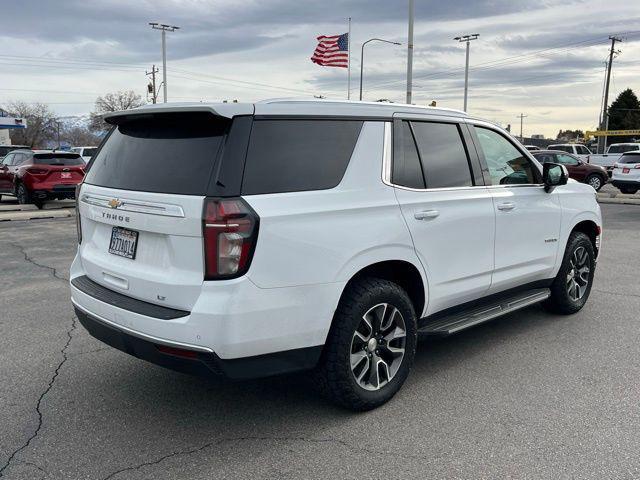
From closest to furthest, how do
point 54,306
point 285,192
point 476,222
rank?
point 285,192, point 476,222, point 54,306

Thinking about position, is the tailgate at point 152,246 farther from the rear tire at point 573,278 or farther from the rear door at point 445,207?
the rear tire at point 573,278

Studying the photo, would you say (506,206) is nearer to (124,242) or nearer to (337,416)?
(337,416)

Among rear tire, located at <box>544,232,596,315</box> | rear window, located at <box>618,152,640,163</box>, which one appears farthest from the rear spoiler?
rear window, located at <box>618,152,640,163</box>

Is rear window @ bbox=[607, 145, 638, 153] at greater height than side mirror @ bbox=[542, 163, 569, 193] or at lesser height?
greater

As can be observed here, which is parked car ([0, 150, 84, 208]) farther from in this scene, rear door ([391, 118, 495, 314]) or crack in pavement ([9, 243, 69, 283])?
rear door ([391, 118, 495, 314])

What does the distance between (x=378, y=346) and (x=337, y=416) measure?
1.63 feet

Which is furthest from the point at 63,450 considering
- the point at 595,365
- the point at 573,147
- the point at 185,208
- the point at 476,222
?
the point at 573,147

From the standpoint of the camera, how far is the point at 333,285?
127 inches

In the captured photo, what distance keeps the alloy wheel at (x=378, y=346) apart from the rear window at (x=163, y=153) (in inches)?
51.4

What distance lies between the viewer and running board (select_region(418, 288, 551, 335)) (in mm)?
3990

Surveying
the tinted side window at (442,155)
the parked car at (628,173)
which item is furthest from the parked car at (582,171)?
the tinted side window at (442,155)

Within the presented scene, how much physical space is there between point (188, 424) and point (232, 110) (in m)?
1.87

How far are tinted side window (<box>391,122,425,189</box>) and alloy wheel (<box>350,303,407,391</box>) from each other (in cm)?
83

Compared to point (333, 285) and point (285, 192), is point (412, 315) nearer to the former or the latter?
point (333, 285)
